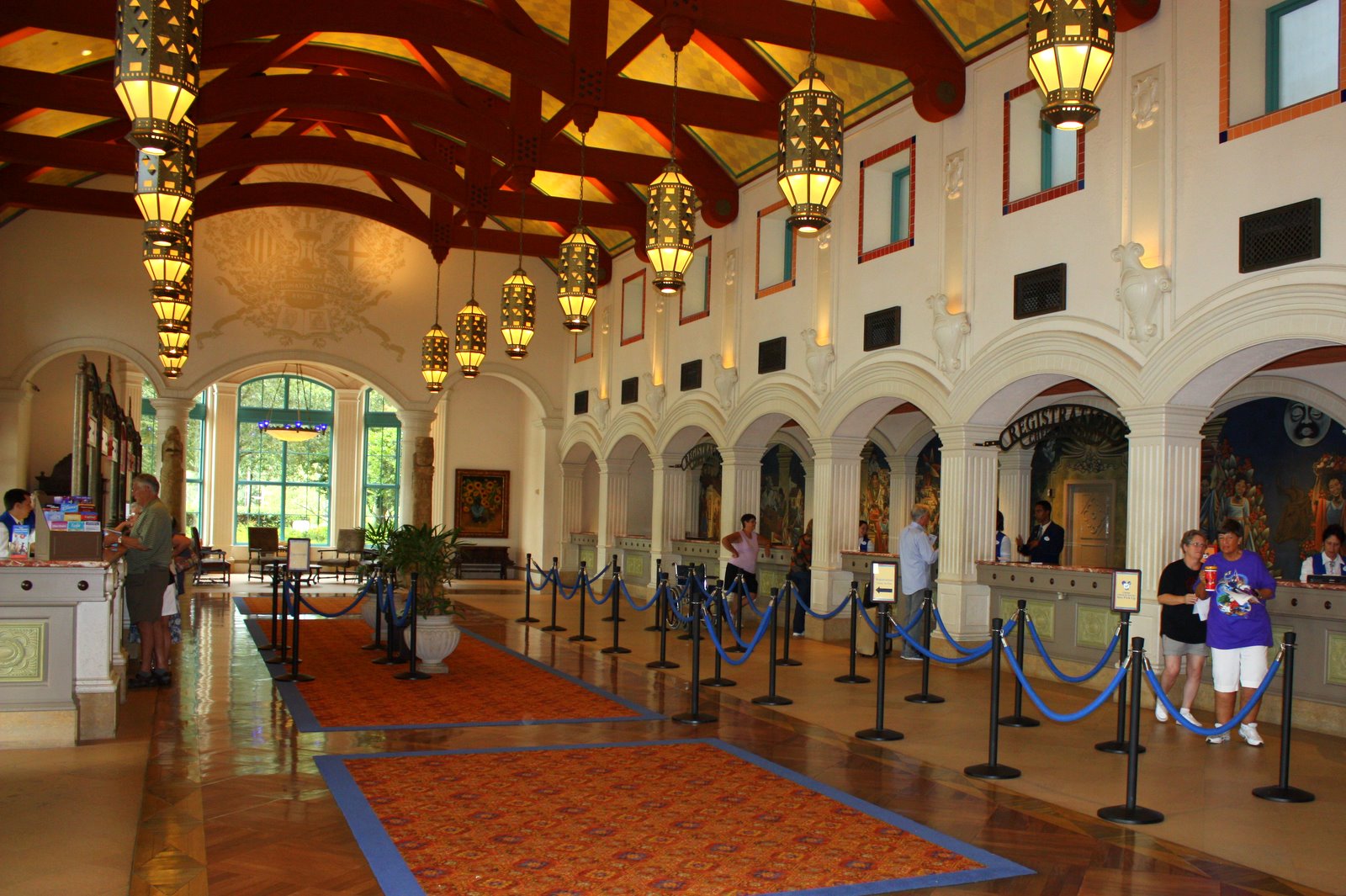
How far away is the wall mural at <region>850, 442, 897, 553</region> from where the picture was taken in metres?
19.0

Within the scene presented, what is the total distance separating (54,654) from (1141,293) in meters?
8.59

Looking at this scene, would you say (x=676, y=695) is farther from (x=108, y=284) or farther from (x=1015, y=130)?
(x=108, y=284)

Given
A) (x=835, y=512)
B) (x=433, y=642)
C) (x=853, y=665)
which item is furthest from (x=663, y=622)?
(x=835, y=512)

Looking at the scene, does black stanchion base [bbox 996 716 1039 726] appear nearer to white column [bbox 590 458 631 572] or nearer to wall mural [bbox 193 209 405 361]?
white column [bbox 590 458 631 572]

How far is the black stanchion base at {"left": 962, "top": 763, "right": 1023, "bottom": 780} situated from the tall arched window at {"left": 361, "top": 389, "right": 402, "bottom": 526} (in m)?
22.7

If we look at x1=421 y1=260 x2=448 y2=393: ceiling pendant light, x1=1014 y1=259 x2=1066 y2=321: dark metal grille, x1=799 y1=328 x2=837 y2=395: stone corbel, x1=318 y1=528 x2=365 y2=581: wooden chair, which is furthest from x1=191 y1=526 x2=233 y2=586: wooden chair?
x1=1014 y1=259 x2=1066 y2=321: dark metal grille

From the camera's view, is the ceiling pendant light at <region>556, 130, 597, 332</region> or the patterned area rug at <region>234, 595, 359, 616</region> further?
the patterned area rug at <region>234, 595, 359, 616</region>

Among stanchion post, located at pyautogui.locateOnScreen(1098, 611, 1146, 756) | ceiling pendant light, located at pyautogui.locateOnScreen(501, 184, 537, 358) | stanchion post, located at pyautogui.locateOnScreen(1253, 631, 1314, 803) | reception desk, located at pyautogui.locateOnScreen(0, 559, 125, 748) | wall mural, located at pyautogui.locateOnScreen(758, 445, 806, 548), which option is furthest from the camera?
wall mural, located at pyautogui.locateOnScreen(758, 445, 806, 548)

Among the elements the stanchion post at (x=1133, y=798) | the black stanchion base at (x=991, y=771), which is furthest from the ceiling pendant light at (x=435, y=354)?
the stanchion post at (x=1133, y=798)

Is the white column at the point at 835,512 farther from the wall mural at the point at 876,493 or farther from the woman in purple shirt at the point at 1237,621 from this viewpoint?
the woman in purple shirt at the point at 1237,621

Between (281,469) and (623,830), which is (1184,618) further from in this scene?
(281,469)

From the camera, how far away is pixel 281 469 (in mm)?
27500

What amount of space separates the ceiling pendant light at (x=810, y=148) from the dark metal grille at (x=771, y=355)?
27.0 feet

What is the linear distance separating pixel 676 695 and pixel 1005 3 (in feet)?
23.7
